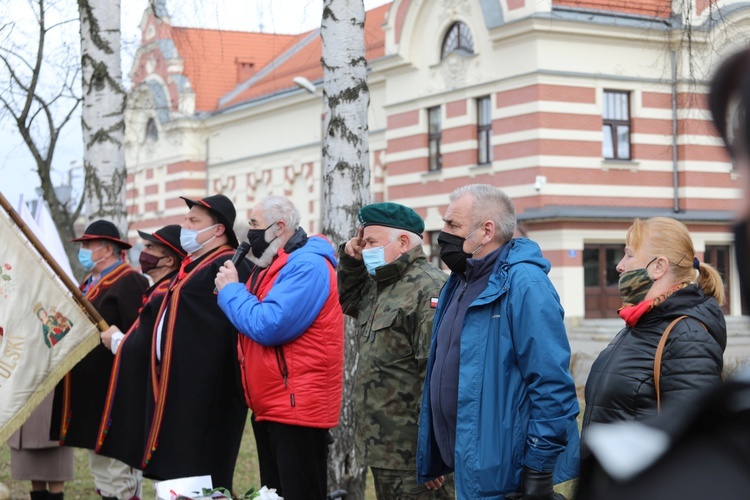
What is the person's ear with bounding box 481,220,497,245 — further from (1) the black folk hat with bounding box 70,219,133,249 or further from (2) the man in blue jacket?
(1) the black folk hat with bounding box 70,219,133,249

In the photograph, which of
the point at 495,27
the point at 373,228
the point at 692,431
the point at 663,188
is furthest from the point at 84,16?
the point at 663,188

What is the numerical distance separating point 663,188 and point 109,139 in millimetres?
23952

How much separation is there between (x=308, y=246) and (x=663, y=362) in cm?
262

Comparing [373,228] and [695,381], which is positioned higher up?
[373,228]

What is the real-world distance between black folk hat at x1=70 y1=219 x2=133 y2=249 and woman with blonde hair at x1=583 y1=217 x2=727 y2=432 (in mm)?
4832

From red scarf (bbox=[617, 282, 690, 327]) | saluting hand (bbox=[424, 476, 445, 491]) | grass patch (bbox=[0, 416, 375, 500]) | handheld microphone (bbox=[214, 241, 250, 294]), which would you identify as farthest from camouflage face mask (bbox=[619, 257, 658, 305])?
grass patch (bbox=[0, 416, 375, 500])

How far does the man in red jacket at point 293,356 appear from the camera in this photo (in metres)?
5.88

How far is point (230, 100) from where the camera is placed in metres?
43.1

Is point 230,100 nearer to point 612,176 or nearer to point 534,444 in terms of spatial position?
point 612,176

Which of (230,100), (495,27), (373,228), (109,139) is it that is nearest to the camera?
(373,228)

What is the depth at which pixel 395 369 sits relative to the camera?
17.6 feet

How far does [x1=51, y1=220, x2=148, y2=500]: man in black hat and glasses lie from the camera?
7.87 meters

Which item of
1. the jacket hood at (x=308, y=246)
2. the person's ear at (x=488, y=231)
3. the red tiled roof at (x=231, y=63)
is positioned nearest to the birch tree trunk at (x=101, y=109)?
the jacket hood at (x=308, y=246)

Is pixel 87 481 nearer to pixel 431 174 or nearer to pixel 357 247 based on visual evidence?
pixel 357 247
